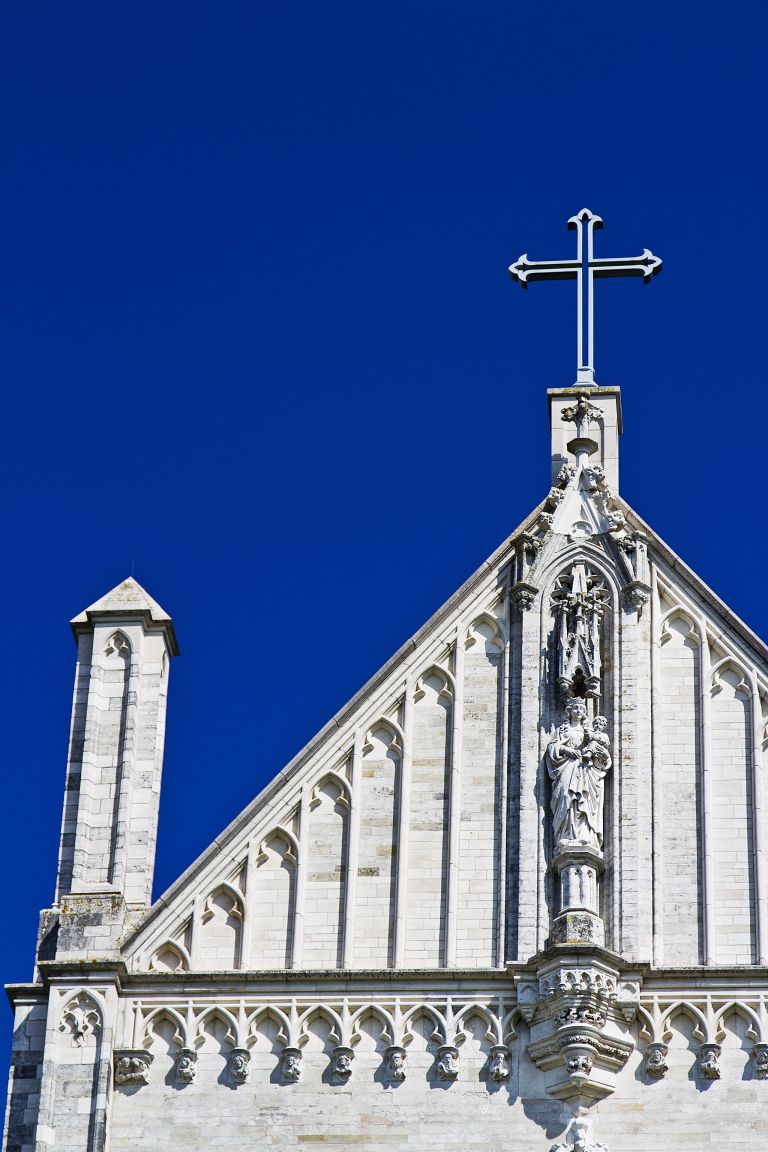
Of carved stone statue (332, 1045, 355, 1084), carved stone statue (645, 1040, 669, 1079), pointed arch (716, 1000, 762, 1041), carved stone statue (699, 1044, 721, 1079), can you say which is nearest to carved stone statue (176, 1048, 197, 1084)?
carved stone statue (332, 1045, 355, 1084)

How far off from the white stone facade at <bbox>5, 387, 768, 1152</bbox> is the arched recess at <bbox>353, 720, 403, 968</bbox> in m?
0.02

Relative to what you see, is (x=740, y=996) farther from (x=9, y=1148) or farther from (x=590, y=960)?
(x=9, y=1148)

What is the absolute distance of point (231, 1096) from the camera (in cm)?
2544

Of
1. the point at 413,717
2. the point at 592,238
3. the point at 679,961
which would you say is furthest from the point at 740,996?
the point at 592,238

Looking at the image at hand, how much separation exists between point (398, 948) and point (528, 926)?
113 centimetres

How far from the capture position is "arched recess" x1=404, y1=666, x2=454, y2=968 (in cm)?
2614

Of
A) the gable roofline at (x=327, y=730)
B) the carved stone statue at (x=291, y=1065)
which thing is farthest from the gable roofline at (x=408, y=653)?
the carved stone statue at (x=291, y=1065)

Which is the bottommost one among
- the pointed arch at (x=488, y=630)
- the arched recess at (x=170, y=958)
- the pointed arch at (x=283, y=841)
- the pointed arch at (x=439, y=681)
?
the arched recess at (x=170, y=958)

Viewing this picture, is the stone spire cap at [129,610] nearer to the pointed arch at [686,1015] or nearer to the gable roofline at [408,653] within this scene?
the gable roofline at [408,653]

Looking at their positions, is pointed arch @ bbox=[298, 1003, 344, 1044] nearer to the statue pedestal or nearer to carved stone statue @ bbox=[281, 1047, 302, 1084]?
carved stone statue @ bbox=[281, 1047, 302, 1084]

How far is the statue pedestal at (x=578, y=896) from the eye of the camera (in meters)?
25.7

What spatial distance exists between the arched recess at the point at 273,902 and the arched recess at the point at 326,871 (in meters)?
0.15

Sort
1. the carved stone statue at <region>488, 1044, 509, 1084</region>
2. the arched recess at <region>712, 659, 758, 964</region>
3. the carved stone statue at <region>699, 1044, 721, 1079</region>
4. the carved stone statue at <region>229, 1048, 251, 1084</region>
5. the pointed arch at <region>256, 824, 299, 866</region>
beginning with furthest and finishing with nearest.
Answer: the pointed arch at <region>256, 824, 299, 866</region> < the arched recess at <region>712, 659, 758, 964</region> < the carved stone statue at <region>229, 1048, 251, 1084</region> < the carved stone statue at <region>488, 1044, 509, 1084</region> < the carved stone statue at <region>699, 1044, 721, 1079</region>

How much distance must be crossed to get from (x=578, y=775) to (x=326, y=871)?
2.37 meters
